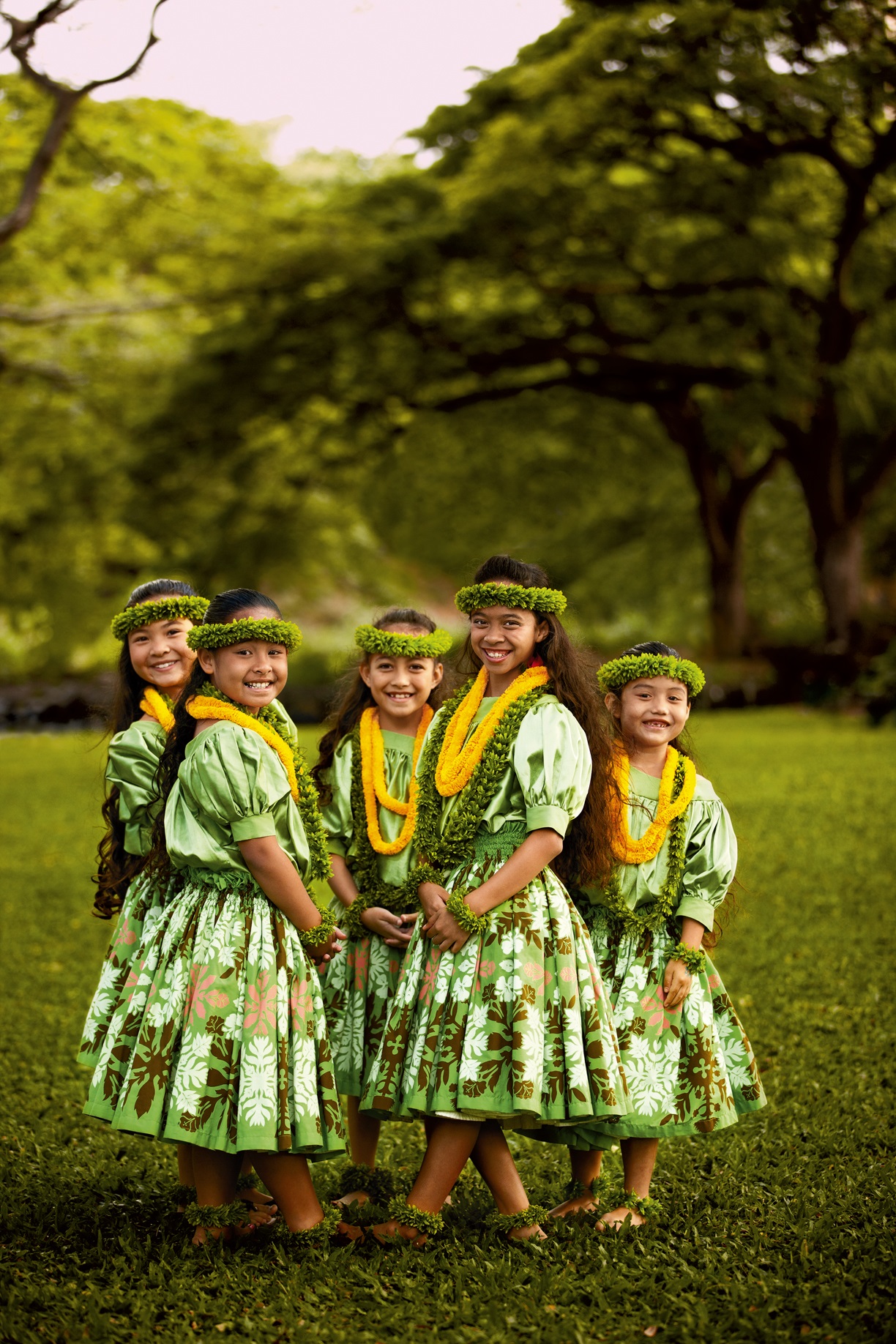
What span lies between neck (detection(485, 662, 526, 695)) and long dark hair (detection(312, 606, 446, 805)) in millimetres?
357

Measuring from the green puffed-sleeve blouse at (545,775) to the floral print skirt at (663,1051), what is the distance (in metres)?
0.46

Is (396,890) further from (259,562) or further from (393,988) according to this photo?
(259,562)

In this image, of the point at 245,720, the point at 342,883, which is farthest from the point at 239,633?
the point at 342,883

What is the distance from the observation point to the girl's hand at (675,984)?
319cm

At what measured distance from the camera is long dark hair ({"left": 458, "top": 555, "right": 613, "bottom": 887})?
10.5 ft

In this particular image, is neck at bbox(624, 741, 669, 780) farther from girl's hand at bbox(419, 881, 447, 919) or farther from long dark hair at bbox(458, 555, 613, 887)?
girl's hand at bbox(419, 881, 447, 919)

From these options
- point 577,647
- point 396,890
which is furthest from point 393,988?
point 577,647

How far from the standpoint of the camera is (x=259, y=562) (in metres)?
18.2

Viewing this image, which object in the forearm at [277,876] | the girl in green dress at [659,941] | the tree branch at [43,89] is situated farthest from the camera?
the tree branch at [43,89]

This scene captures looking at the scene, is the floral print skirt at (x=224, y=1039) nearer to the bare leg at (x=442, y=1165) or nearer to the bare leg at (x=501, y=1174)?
the bare leg at (x=442, y=1165)

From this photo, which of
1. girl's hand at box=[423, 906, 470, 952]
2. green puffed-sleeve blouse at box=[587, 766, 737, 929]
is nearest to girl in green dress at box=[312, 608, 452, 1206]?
girl's hand at box=[423, 906, 470, 952]

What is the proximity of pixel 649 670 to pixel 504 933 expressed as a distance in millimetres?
861

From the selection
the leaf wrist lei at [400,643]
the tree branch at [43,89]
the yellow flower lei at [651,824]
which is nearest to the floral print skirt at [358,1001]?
the yellow flower lei at [651,824]

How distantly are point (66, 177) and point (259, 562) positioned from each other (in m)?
7.06
